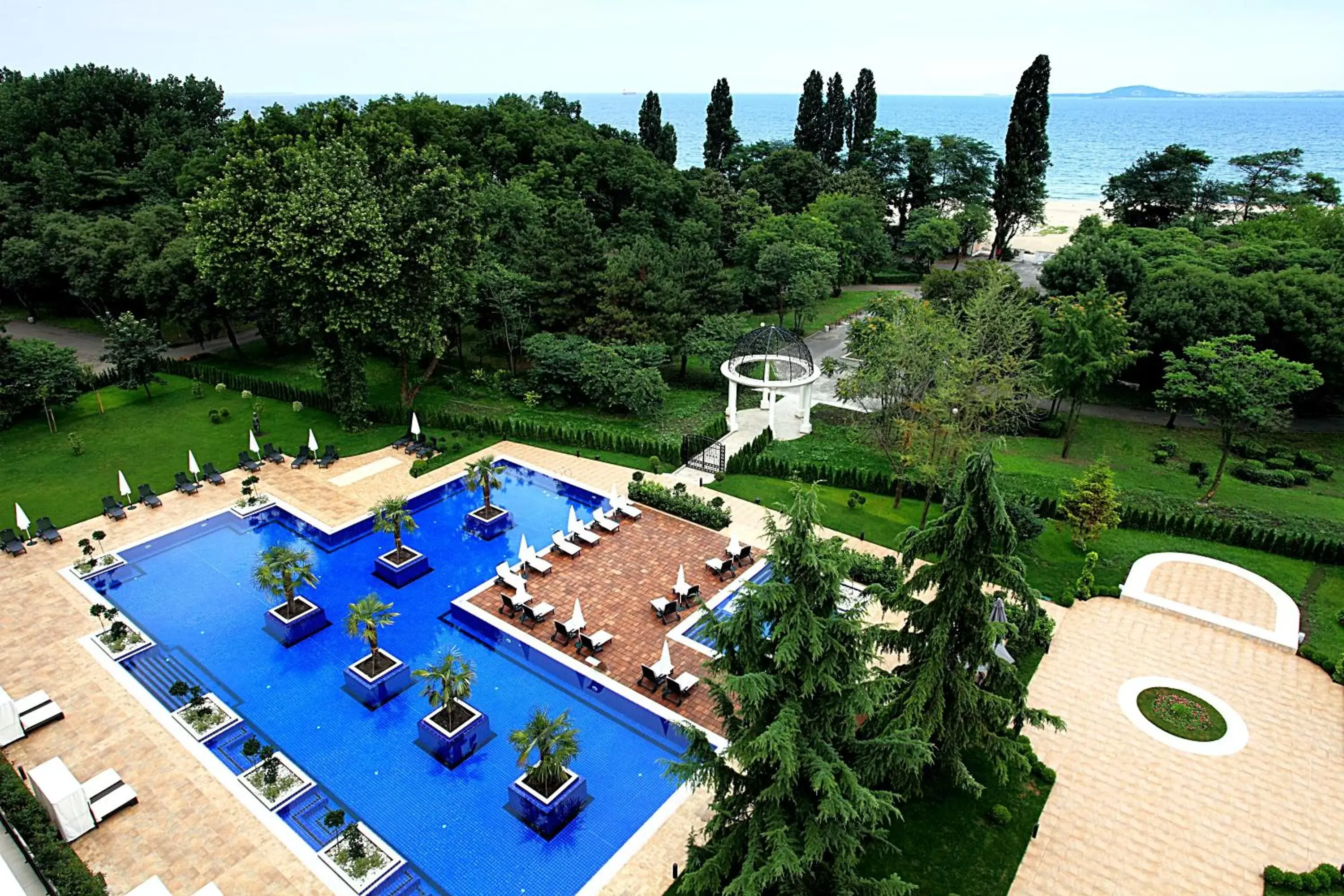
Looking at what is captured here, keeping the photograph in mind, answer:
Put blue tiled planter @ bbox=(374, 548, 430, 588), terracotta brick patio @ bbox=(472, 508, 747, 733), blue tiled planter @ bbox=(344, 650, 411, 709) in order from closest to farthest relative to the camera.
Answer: blue tiled planter @ bbox=(344, 650, 411, 709), terracotta brick patio @ bbox=(472, 508, 747, 733), blue tiled planter @ bbox=(374, 548, 430, 588)

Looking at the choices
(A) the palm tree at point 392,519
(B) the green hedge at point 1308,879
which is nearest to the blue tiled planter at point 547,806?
(A) the palm tree at point 392,519

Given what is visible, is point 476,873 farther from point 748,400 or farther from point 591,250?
point 591,250

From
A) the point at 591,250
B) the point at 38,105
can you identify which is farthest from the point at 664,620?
the point at 38,105

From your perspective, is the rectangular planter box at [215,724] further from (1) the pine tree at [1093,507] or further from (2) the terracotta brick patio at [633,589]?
(1) the pine tree at [1093,507]

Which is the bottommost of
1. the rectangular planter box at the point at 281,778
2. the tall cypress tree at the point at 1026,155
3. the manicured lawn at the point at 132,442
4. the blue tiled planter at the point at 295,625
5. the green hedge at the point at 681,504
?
the rectangular planter box at the point at 281,778

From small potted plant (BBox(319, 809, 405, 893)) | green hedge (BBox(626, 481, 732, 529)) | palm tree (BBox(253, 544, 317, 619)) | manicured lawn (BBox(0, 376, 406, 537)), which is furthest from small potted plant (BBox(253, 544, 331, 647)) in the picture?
green hedge (BBox(626, 481, 732, 529))

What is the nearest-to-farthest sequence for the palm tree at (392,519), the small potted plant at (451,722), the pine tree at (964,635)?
the pine tree at (964,635) → the small potted plant at (451,722) → the palm tree at (392,519)

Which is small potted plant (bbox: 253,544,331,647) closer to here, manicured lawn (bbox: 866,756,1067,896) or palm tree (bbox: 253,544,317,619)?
palm tree (bbox: 253,544,317,619)
